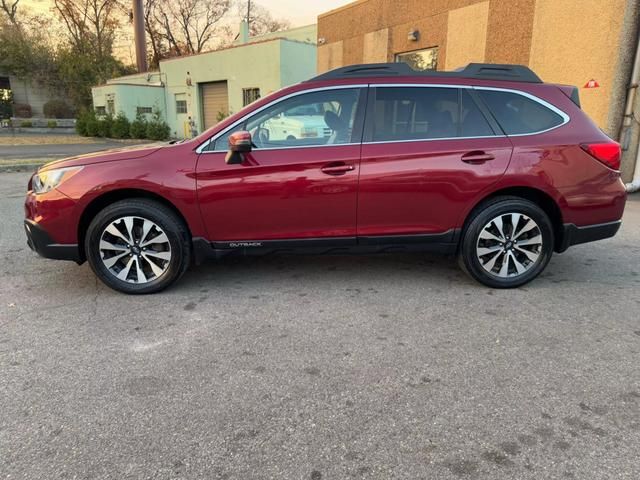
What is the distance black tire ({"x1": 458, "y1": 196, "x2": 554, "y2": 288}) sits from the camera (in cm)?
412

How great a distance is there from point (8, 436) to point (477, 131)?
3.83m

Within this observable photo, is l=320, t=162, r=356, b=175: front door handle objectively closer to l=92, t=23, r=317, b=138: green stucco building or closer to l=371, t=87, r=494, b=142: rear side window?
l=371, t=87, r=494, b=142: rear side window

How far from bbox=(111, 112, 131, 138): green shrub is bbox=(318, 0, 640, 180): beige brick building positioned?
56.6 feet

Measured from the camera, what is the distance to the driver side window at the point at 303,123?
3.96 metres

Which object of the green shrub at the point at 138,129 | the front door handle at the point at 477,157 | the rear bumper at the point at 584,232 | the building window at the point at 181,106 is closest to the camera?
the front door handle at the point at 477,157

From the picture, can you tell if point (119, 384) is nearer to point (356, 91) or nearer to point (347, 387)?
point (347, 387)

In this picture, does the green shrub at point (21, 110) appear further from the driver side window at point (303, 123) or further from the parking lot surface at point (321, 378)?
the driver side window at point (303, 123)

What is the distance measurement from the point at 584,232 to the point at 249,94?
19367 mm

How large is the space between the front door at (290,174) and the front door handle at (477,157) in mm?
913

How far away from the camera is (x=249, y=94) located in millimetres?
21625

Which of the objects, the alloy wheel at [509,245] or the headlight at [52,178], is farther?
the alloy wheel at [509,245]

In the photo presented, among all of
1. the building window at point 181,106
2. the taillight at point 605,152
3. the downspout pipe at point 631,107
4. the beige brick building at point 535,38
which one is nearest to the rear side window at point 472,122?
the taillight at point 605,152

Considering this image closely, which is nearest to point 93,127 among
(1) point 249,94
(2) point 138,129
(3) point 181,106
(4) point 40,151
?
(2) point 138,129

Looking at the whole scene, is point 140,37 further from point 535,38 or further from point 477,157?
point 477,157
